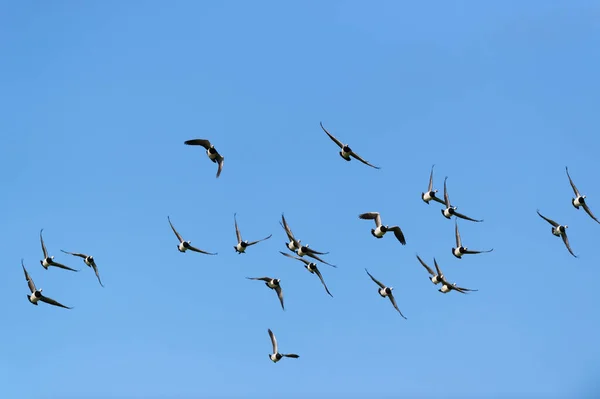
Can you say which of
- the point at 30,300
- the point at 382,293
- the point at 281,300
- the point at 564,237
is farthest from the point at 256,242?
the point at 564,237

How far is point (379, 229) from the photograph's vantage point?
6800 cm

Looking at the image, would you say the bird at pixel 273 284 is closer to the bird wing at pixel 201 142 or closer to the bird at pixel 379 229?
the bird at pixel 379 229

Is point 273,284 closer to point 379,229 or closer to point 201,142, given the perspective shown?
point 379,229

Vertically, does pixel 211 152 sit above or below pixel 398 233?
above

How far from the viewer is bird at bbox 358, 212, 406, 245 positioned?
220 ft

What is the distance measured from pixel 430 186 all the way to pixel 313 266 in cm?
950

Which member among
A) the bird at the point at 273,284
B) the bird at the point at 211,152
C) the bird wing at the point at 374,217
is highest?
the bird at the point at 211,152

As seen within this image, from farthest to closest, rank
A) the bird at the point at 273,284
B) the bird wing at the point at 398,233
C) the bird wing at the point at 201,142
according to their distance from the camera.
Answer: the bird at the point at 273,284, the bird wing at the point at 398,233, the bird wing at the point at 201,142

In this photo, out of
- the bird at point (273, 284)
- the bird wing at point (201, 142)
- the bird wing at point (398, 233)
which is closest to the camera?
the bird wing at point (201, 142)

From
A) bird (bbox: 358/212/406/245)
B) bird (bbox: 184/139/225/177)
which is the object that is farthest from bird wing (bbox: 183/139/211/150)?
bird (bbox: 358/212/406/245)

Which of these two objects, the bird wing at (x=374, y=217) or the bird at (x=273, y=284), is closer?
the bird wing at (x=374, y=217)

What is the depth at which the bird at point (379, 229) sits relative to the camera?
67.2m

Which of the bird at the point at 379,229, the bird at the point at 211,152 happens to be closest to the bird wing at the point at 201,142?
the bird at the point at 211,152

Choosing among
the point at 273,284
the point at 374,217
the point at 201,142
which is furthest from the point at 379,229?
the point at 201,142
